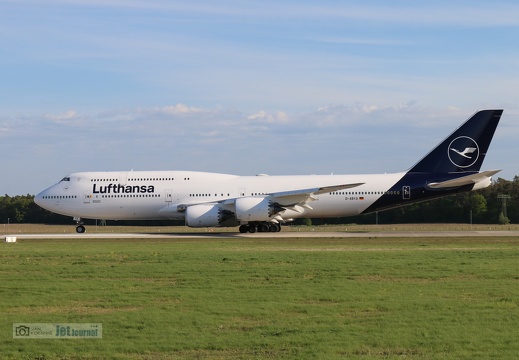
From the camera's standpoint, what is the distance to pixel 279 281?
696 inches

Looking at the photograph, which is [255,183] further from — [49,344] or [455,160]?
[49,344]

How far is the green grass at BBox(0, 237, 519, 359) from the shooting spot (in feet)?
34.3

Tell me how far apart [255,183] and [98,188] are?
890cm

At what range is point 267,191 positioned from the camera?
4269 cm

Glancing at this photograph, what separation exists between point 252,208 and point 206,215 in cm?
241

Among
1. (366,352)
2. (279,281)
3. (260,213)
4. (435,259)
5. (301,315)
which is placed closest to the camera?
(366,352)

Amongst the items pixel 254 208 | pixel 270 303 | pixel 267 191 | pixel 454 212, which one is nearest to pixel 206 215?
pixel 254 208

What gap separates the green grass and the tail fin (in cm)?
1651

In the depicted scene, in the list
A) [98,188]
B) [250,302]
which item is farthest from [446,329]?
[98,188]

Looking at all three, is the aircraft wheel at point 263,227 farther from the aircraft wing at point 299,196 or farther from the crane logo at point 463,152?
the crane logo at point 463,152

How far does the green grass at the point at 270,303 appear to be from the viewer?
10453 mm
